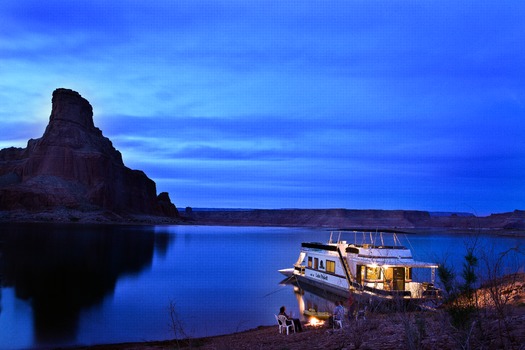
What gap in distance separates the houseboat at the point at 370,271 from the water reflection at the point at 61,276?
48.7ft

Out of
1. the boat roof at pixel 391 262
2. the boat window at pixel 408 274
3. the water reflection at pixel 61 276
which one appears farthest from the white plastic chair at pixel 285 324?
the boat window at pixel 408 274

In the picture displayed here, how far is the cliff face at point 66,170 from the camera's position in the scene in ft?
472

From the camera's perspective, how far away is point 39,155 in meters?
156

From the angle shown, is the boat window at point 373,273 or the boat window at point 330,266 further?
the boat window at point 330,266

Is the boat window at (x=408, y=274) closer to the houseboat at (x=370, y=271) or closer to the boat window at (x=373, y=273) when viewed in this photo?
the houseboat at (x=370, y=271)

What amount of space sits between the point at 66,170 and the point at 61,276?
5149 inches

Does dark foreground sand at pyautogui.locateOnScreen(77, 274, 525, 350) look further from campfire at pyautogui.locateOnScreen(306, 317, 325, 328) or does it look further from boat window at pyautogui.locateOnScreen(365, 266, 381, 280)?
boat window at pyautogui.locateOnScreen(365, 266, 381, 280)

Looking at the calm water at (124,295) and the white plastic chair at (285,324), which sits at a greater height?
the white plastic chair at (285,324)

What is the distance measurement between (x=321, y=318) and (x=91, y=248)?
4876cm

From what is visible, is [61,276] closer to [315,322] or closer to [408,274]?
[315,322]

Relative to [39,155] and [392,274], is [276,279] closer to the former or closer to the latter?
[392,274]

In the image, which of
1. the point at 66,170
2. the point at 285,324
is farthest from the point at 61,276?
the point at 66,170

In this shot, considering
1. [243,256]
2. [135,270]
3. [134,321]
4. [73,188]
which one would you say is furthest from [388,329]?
[73,188]

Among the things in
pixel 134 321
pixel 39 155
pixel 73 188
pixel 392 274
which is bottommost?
pixel 134 321
